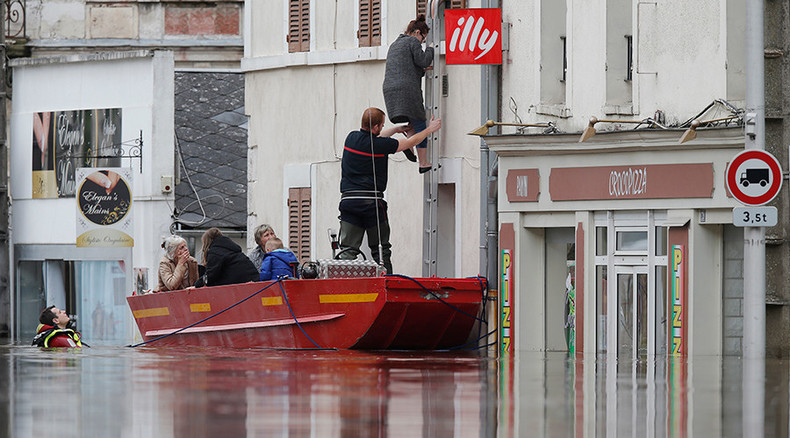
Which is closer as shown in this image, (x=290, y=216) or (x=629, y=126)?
(x=629, y=126)

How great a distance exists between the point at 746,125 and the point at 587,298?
4323 millimetres

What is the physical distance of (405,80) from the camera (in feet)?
76.0

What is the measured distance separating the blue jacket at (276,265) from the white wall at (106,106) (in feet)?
51.7

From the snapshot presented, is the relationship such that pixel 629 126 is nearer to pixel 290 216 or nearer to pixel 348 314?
pixel 348 314

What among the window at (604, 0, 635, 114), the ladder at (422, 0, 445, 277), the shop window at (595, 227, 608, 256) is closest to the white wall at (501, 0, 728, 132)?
the window at (604, 0, 635, 114)

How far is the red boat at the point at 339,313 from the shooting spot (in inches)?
756

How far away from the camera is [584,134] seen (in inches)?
867

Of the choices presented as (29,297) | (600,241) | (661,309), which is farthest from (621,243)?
(29,297)

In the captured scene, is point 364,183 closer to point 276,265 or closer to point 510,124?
point 276,265

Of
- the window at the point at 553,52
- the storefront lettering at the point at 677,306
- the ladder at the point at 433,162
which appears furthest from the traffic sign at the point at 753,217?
the ladder at the point at 433,162

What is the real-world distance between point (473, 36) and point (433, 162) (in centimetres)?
200

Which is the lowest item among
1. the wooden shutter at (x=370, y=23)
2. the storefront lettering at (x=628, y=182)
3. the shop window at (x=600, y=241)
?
the shop window at (x=600, y=241)

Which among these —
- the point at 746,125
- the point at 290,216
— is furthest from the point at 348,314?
the point at 290,216

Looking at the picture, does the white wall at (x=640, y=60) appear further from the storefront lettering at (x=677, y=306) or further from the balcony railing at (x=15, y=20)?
the balcony railing at (x=15, y=20)
